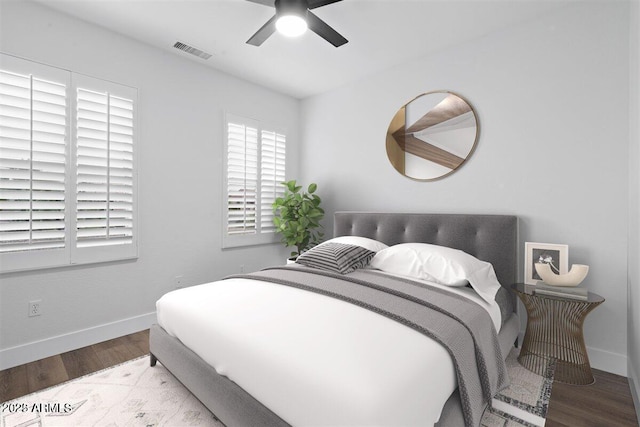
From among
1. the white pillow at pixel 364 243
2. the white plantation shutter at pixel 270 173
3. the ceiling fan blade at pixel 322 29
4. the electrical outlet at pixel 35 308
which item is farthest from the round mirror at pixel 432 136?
the electrical outlet at pixel 35 308

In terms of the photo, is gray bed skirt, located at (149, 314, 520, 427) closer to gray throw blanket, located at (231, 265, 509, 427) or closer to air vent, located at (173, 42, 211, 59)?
gray throw blanket, located at (231, 265, 509, 427)

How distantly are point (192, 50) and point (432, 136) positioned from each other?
2473 mm

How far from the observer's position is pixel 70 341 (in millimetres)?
2516

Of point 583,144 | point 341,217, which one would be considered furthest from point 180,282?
point 583,144

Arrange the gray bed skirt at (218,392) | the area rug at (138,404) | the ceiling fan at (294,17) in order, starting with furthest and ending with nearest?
the ceiling fan at (294,17) → the area rug at (138,404) → the gray bed skirt at (218,392)

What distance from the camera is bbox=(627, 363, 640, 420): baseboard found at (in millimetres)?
1783

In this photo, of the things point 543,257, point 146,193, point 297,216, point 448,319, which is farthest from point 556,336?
point 146,193

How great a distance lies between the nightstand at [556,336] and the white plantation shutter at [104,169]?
3257 millimetres

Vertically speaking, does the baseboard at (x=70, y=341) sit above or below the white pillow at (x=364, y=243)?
below

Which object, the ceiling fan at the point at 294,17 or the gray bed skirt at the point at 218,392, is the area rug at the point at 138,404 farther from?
the ceiling fan at the point at 294,17

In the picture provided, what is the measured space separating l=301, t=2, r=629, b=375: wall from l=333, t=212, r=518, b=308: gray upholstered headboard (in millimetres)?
169

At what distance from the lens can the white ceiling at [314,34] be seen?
235 cm

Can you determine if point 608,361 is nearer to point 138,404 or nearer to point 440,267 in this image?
point 440,267

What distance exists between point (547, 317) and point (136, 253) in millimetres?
3392
